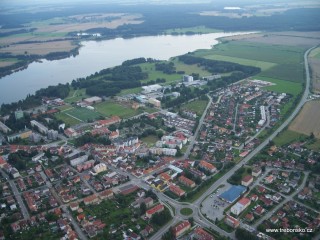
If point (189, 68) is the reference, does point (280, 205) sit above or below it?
below

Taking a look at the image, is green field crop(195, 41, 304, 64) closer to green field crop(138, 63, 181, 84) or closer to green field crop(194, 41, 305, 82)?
green field crop(194, 41, 305, 82)

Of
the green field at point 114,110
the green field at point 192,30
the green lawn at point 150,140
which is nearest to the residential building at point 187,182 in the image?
the green lawn at point 150,140

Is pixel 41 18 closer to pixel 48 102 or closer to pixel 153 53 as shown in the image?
pixel 153 53

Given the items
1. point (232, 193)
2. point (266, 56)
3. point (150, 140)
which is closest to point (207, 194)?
point (232, 193)

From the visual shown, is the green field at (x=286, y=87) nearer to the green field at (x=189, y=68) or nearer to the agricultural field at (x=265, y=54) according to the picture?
the agricultural field at (x=265, y=54)

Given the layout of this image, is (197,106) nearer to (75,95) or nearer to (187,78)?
(187,78)

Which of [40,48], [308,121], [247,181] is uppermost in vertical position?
[40,48]
